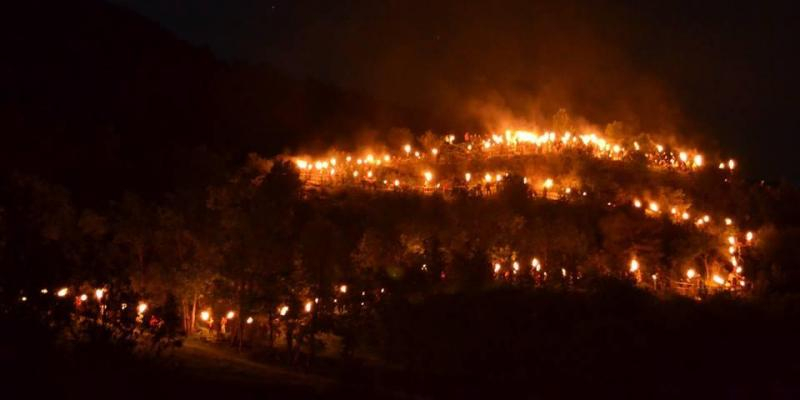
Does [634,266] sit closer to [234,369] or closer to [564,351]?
[564,351]

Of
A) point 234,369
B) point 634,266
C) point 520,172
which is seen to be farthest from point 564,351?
point 520,172

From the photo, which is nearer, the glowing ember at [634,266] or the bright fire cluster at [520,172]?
the glowing ember at [634,266]

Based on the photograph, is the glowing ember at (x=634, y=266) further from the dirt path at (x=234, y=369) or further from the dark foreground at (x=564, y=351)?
the dirt path at (x=234, y=369)

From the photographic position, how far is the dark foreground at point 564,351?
14422mm

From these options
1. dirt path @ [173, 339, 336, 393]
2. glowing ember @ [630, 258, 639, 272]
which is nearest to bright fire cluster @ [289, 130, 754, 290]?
glowing ember @ [630, 258, 639, 272]

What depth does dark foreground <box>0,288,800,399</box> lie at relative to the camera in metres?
14.4

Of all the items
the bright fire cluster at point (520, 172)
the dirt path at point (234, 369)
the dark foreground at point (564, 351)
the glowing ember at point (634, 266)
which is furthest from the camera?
the bright fire cluster at point (520, 172)

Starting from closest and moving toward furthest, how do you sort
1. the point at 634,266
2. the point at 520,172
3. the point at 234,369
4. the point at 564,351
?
1. the point at 234,369
2. the point at 564,351
3. the point at 634,266
4. the point at 520,172

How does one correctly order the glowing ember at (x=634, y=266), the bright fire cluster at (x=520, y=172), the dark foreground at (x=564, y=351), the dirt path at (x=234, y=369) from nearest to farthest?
the dirt path at (x=234, y=369) → the dark foreground at (x=564, y=351) → the glowing ember at (x=634, y=266) → the bright fire cluster at (x=520, y=172)

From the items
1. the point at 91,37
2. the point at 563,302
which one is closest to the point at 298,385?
the point at 563,302

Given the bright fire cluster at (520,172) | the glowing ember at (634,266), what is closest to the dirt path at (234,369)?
the bright fire cluster at (520,172)

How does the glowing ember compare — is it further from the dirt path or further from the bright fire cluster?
the dirt path

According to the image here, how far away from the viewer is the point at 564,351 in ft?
52.5

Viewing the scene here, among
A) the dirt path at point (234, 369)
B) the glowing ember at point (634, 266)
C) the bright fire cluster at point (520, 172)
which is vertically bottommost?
the dirt path at point (234, 369)
